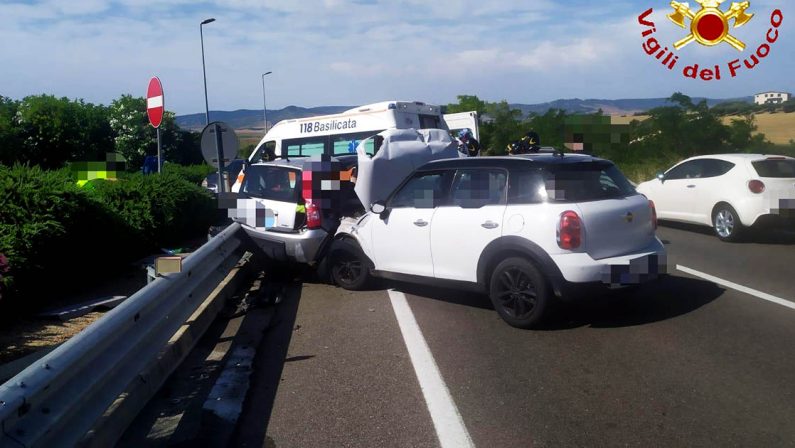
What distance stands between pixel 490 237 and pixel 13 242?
4.72 m

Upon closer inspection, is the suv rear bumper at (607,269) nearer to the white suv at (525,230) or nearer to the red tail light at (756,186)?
the white suv at (525,230)

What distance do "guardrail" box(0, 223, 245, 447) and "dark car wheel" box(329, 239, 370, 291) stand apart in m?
3.10

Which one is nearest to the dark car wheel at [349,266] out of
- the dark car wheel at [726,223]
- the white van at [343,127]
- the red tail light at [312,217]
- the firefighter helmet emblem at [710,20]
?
the red tail light at [312,217]

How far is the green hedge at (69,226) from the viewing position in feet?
22.8

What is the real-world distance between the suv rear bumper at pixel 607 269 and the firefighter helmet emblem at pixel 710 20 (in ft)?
35.4

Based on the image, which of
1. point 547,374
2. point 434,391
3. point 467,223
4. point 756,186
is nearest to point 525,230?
point 467,223

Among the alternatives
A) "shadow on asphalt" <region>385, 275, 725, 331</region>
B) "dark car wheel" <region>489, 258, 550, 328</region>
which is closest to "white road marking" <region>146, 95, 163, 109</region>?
"shadow on asphalt" <region>385, 275, 725, 331</region>

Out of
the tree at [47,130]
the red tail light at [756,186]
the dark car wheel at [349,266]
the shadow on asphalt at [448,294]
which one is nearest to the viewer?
the shadow on asphalt at [448,294]

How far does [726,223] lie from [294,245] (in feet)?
25.8

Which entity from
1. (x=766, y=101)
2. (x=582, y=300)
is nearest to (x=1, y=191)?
(x=582, y=300)

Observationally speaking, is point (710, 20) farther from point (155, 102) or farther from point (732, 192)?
point (155, 102)

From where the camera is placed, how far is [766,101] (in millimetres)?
36219

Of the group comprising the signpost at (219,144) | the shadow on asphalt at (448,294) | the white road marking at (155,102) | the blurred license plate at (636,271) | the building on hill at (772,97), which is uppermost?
the building on hill at (772,97)

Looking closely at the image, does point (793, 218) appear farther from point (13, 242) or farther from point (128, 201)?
point (13, 242)
